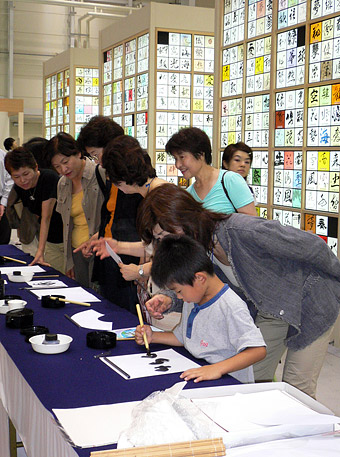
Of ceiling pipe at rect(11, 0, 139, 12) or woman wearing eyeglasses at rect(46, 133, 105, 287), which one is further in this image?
ceiling pipe at rect(11, 0, 139, 12)

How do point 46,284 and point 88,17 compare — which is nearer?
point 46,284

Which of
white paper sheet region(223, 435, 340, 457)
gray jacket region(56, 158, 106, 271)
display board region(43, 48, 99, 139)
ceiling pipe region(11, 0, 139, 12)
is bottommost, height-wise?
white paper sheet region(223, 435, 340, 457)

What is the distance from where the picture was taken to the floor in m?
3.45

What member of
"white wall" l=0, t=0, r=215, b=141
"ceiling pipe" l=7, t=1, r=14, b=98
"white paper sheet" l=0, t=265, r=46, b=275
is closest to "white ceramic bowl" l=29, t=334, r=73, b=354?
"white paper sheet" l=0, t=265, r=46, b=275

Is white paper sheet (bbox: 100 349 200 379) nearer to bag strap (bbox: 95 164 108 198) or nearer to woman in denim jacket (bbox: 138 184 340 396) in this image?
woman in denim jacket (bbox: 138 184 340 396)

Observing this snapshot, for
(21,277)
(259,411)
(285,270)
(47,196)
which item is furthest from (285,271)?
(47,196)

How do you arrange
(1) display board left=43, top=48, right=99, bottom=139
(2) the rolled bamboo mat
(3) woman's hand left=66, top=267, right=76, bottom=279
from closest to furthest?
(2) the rolled bamboo mat < (3) woman's hand left=66, top=267, right=76, bottom=279 < (1) display board left=43, top=48, right=99, bottom=139

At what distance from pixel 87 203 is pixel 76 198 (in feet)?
0.43

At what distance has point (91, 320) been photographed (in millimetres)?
2523

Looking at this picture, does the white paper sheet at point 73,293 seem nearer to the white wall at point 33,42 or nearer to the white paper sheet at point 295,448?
the white paper sheet at point 295,448

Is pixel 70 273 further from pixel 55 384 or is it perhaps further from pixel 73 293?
pixel 55 384

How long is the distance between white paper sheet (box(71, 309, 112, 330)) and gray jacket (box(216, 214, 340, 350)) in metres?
0.65

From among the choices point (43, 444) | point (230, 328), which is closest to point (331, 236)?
point (230, 328)

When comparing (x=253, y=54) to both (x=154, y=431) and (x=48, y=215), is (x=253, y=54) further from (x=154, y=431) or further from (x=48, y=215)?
(x=154, y=431)
